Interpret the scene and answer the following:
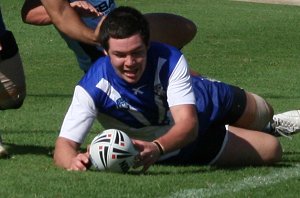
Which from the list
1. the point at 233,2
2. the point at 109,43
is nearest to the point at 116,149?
the point at 109,43

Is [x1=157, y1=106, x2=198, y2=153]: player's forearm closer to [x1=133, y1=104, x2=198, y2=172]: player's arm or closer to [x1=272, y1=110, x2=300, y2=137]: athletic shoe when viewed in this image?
[x1=133, y1=104, x2=198, y2=172]: player's arm

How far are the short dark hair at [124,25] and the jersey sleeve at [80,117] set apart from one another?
0.43m

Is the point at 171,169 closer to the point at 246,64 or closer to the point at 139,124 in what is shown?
the point at 139,124

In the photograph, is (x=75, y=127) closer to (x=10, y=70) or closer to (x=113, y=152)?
(x=113, y=152)

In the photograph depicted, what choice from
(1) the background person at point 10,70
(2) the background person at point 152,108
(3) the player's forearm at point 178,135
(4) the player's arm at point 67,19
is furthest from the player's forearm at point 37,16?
(3) the player's forearm at point 178,135

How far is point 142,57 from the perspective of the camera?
23.1 ft

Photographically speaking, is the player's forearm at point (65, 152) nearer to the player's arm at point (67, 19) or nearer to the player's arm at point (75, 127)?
the player's arm at point (75, 127)

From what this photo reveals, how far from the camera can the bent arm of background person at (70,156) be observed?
7.22 metres

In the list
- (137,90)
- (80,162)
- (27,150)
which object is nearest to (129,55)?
(137,90)

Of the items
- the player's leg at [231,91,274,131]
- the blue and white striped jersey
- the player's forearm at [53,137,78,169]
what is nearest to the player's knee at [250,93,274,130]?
the player's leg at [231,91,274,131]

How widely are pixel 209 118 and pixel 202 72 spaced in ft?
27.6

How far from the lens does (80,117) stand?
732 cm

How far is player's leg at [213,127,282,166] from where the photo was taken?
788 centimetres

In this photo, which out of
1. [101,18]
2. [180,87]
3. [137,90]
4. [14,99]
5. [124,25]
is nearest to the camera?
[124,25]
